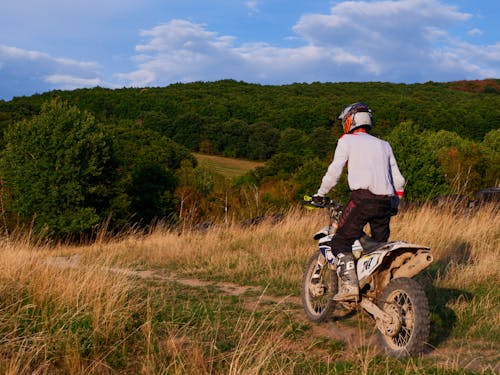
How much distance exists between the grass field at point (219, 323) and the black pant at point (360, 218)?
92 cm

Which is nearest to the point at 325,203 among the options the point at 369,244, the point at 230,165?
the point at 369,244

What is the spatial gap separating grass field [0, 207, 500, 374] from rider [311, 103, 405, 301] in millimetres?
735

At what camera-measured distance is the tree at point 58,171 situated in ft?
141

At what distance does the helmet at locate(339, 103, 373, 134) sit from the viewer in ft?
17.8

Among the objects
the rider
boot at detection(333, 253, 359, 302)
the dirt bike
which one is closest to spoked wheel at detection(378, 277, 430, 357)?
the dirt bike

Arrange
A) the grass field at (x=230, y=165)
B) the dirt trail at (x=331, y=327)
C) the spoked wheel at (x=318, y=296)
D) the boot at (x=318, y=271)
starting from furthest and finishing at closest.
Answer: the grass field at (x=230, y=165)
the boot at (x=318, y=271)
the spoked wheel at (x=318, y=296)
the dirt trail at (x=331, y=327)

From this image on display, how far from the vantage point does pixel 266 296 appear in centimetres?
725

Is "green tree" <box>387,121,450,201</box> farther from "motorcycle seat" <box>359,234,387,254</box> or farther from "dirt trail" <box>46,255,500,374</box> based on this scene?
"motorcycle seat" <box>359,234,387,254</box>

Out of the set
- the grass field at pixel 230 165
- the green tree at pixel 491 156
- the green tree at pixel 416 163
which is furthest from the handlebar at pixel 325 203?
the grass field at pixel 230 165

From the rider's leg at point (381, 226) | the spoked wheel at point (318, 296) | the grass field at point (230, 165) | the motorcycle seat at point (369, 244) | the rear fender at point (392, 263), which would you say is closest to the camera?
the rear fender at point (392, 263)

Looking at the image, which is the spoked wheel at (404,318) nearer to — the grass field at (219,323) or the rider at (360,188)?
the grass field at (219,323)

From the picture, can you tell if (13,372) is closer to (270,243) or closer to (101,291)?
(101,291)

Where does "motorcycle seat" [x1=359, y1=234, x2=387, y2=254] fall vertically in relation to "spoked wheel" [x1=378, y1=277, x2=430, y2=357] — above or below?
above

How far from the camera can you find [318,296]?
6.13 m
